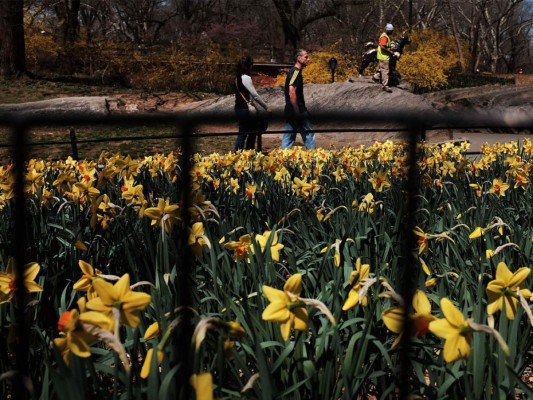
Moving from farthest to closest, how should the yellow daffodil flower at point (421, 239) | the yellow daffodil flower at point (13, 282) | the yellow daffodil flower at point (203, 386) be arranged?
the yellow daffodil flower at point (421, 239)
the yellow daffodil flower at point (13, 282)
the yellow daffodil flower at point (203, 386)

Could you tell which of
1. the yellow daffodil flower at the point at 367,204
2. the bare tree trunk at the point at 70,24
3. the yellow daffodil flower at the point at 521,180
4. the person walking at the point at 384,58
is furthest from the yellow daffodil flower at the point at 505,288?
the bare tree trunk at the point at 70,24

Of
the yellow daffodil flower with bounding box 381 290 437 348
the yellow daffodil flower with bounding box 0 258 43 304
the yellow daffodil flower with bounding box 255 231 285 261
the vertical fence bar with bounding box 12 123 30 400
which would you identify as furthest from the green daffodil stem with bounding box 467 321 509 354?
the yellow daffodil flower with bounding box 255 231 285 261

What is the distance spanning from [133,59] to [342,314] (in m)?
24.8

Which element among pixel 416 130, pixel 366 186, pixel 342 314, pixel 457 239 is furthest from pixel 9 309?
pixel 366 186

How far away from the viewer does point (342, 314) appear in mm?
1824

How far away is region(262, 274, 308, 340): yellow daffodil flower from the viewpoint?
110 cm

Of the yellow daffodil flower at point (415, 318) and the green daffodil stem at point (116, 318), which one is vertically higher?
the green daffodil stem at point (116, 318)

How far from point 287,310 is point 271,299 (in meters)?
0.04

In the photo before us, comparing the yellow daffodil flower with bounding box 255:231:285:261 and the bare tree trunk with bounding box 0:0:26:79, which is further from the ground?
the bare tree trunk with bounding box 0:0:26:79

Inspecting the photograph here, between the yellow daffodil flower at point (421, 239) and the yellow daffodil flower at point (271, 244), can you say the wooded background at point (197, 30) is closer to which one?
the yellow daffodil flower at point (271, 244)

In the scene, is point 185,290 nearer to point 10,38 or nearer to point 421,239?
point 421,239

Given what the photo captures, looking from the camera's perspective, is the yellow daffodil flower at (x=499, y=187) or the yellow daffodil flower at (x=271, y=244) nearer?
the yellow daffodil flower at (x=271, y=244)

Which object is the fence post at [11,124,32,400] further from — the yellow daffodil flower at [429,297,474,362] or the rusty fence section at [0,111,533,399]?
the yellow daffodil flower at [429,297,474,362]

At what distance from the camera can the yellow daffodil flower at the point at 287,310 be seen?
1.10m
